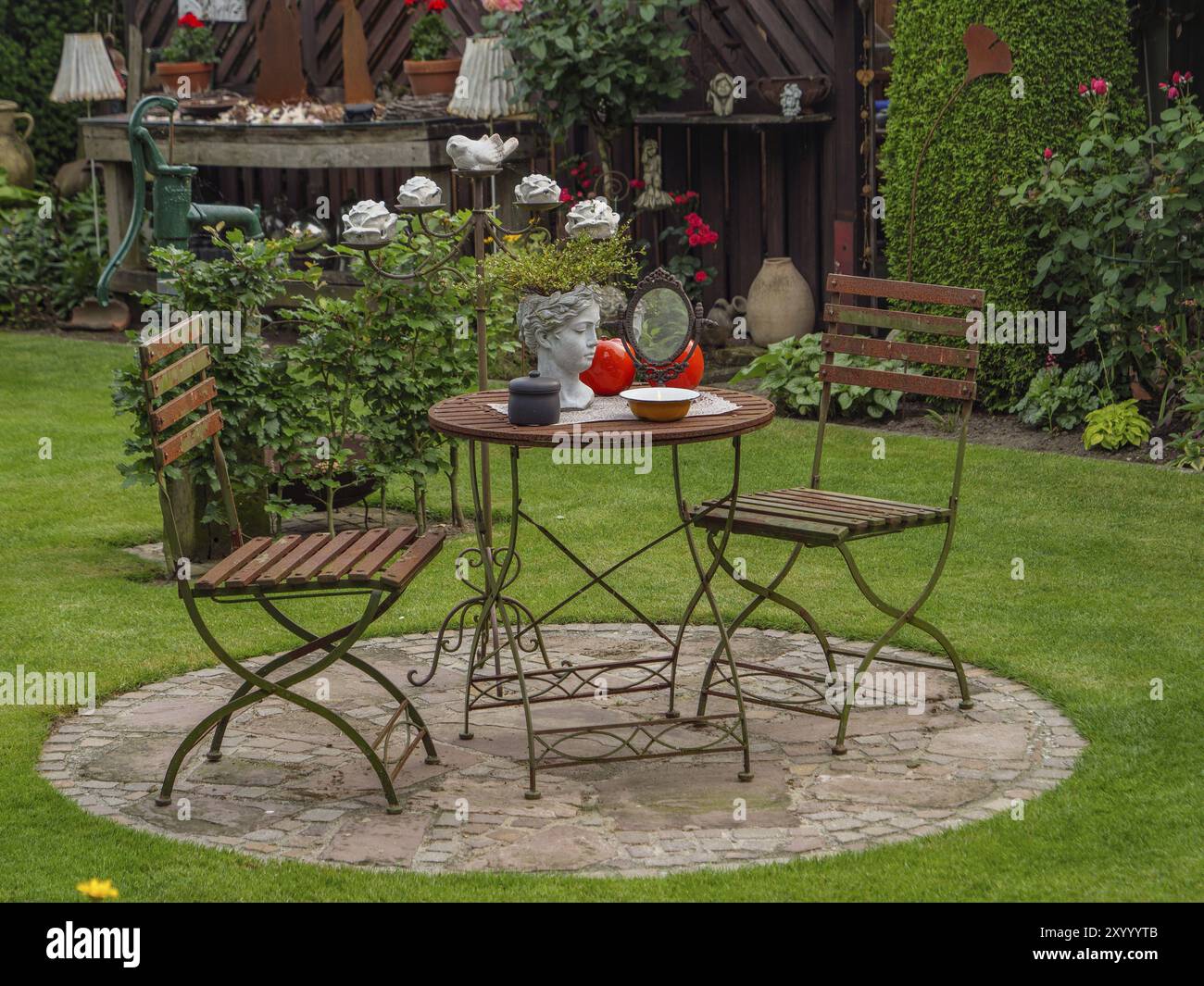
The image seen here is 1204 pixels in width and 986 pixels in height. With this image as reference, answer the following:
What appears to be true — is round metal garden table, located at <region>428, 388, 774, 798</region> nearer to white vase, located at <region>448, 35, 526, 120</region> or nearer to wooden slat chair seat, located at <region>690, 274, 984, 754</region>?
wooden slat chair seat, located at <region>690, 274, 984, 754</region>

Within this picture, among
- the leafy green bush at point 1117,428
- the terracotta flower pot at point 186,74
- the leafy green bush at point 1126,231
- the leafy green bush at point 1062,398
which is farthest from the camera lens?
the terracotta flower pot at point 186,74

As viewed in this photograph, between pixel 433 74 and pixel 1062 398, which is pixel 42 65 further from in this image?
pixel 1062 398

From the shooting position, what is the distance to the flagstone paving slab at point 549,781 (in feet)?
14.0

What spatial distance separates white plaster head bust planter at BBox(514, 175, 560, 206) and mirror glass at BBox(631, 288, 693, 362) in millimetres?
465

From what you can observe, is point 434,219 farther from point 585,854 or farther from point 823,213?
point 585,854

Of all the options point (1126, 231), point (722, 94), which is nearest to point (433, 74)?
point (722, 94)

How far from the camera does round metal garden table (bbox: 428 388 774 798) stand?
4652 mm

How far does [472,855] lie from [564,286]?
1.65m

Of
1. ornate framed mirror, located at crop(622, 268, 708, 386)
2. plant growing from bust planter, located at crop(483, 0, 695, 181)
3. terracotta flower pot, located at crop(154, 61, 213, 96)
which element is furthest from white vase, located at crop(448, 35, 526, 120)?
ornate framed mirror, located at crop(622, 268, 708, 386)

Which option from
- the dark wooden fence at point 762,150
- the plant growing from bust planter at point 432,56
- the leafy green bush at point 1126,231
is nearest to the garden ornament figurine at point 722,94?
the dark wooden fence at point 762,150

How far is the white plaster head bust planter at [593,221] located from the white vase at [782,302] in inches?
227

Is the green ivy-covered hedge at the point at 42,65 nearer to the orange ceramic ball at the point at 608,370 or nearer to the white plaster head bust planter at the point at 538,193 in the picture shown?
the white plaster head bust planter at the point at 538,193

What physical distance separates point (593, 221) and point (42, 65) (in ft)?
36.4

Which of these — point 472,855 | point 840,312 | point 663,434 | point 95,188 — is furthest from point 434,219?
point 95,188
